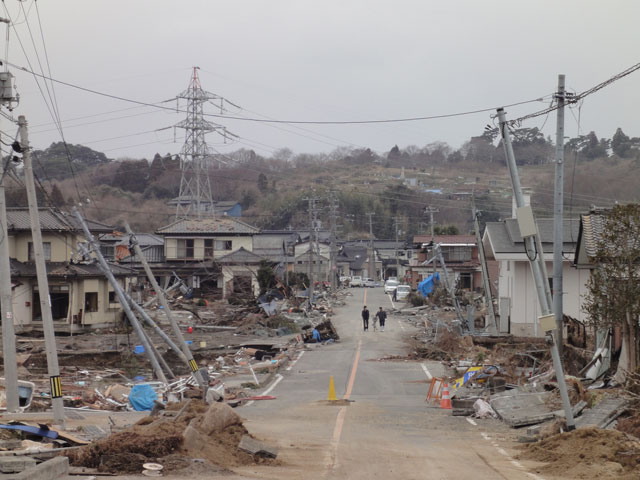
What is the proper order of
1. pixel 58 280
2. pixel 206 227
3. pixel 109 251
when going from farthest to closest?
pixel 206 227
pixel 109 251
pixel 58 280

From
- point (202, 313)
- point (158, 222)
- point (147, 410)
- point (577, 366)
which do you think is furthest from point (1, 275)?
point (158, 222)

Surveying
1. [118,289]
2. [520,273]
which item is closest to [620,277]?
[118,289]

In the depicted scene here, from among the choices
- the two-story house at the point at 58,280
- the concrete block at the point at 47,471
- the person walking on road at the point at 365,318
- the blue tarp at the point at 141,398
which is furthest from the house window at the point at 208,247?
the concrete block at the point at 47,471

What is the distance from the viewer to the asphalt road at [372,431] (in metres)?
12.5

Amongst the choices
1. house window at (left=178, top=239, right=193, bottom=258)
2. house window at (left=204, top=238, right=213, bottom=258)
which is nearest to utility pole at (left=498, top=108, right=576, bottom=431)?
house window at (left=178, top=239, right=193, bottom=258)

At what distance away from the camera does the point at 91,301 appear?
50.1 metres

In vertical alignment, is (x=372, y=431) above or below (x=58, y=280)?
below

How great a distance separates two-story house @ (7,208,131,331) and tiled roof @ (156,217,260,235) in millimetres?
25125

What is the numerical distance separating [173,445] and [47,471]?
8.47ft

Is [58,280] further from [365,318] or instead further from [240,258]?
[240,258]

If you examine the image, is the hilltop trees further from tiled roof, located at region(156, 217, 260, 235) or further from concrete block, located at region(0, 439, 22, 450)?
tiled roof, located at region(156, 217, 260, 235)

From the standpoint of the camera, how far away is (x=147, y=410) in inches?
842

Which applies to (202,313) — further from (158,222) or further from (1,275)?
(158,222)

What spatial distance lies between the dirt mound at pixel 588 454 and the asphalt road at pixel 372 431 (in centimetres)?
55
